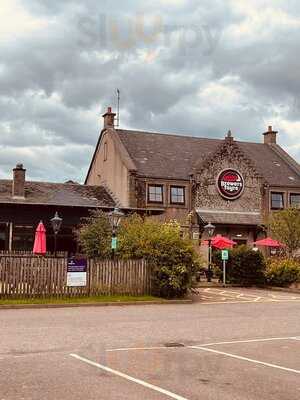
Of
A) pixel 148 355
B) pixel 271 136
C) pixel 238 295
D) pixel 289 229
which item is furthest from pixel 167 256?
pixel 271 136

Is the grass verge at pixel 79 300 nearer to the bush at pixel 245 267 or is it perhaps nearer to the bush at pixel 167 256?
the bush at pixel 167 256

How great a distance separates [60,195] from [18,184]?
2.84 meters

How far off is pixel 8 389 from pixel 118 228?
17.1 meters

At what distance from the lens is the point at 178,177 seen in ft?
132

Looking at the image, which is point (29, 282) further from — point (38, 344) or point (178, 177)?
point (178, 177)

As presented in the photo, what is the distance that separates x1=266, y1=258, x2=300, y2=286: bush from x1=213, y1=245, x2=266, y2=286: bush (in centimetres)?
41

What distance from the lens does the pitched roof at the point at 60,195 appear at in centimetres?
3531

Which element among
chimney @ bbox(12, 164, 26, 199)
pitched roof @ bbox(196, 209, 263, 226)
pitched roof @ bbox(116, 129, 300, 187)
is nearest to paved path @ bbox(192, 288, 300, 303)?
pitched roof @ bbox(196, 209, 263, 226)

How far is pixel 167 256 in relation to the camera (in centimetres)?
2194

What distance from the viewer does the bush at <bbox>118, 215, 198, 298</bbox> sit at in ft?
71.6

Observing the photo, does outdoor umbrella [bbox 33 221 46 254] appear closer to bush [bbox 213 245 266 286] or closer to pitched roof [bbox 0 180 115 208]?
pitched roof [bbox 0 180 115 208]

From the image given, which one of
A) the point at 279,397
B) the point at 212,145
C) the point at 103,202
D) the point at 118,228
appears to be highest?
the point at 212,145

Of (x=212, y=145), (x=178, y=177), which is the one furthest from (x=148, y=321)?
(x=212, y=145)

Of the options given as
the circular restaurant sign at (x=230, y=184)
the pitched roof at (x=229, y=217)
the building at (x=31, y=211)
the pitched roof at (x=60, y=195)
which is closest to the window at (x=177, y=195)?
the pitched roof at (x=229, y=217)
